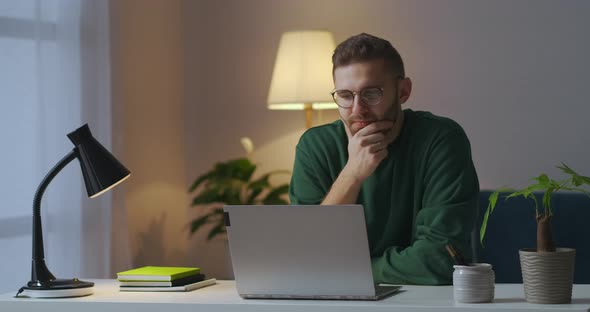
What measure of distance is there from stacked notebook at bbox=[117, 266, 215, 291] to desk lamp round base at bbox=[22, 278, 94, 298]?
0.09 metres

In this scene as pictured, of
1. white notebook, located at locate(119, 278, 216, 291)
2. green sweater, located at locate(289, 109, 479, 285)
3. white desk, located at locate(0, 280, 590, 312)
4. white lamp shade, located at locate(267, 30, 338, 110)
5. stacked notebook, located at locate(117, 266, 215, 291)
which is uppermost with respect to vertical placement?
white lamp shade, located at locate(267, 30, 338, 110)

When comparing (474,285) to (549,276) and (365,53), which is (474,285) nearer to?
(549,276)

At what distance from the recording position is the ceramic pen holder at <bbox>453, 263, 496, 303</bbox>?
202cm

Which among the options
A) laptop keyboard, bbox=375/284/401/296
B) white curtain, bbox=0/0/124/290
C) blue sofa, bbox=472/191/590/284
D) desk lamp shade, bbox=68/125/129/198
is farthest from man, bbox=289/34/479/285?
white curtain, bbox=0/0/124/290

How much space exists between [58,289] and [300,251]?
624 mm

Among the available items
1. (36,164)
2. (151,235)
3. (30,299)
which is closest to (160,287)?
(30,299)

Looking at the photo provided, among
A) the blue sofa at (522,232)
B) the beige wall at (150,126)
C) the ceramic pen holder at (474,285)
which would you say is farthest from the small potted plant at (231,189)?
the ceramic pen holder at (474,285)

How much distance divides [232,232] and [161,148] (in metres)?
2.63

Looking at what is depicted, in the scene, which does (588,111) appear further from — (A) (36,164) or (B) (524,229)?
(A) (36,164)

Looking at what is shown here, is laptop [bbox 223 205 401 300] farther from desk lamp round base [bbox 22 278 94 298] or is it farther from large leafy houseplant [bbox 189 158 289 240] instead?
large leafy houseplant [bbox 189 158 289 240]

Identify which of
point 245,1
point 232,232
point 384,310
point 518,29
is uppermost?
point 245,1

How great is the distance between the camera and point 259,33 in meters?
4.80

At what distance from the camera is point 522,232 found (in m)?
3.77

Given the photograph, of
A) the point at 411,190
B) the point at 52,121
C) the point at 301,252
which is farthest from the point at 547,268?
the point at 52,121
